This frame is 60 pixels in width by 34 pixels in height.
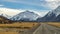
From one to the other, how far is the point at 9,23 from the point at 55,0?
2422mm

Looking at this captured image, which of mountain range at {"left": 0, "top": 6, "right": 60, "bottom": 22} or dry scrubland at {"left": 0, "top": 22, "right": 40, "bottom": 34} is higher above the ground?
mountain range at {"left": 0, "top": 6, "right": 60, "bottom": 22}

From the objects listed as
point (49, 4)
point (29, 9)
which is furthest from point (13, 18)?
point (49, 4)

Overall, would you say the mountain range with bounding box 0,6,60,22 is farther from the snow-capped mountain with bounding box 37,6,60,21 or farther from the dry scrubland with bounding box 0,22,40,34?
the dry scrubland with bounding box 0,22,40,34

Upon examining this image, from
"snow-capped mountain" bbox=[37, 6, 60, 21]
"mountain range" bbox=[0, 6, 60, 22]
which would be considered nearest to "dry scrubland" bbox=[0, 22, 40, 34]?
"mountain range" bbox=[0, 6, 60, 22]

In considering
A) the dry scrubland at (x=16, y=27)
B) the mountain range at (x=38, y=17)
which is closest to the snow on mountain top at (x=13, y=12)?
the mountain range at (x=38, y=17)

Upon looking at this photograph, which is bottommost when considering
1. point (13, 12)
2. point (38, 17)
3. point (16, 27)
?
point (16, 27)

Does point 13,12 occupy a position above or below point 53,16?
above

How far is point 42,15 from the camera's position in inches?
342

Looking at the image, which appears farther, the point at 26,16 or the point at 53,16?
the point at 26,16

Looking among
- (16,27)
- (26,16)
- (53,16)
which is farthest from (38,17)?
(16,27)

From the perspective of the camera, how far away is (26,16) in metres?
8.84

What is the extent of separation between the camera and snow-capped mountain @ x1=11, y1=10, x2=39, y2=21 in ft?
28.0

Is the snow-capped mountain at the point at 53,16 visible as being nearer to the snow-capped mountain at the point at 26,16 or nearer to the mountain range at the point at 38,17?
the mountain range at the point at 38,17

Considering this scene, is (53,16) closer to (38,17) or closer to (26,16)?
(38,17)
